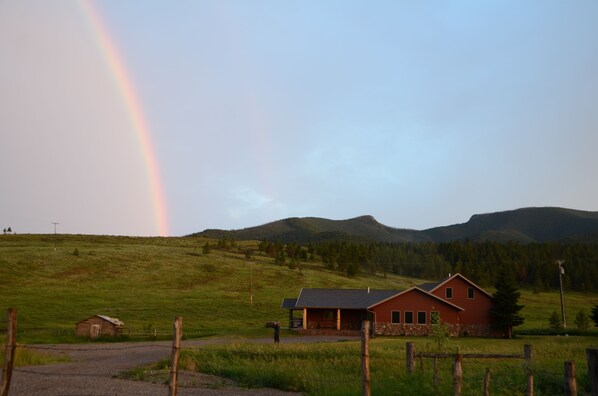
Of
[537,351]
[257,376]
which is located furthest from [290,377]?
[537,351]

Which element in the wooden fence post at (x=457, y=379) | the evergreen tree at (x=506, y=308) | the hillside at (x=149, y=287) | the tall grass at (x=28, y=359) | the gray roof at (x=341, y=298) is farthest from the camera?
the gray roof at (x=341, y=298)

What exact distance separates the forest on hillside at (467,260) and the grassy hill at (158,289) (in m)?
8.47

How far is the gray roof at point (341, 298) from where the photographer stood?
5465cm

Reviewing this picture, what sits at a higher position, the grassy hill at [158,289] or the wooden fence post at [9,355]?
the grassy hill at [158,289]

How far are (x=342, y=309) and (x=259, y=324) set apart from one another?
308 inches

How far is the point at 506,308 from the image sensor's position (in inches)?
2162

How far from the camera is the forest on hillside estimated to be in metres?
115

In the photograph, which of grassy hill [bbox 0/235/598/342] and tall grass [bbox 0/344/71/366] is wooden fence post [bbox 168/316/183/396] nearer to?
tall grass [bbox 0/344/71/366]

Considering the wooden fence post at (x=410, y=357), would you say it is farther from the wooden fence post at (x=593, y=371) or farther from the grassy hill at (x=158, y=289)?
the grassy hill at (x=158, y=289)

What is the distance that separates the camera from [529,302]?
8856 cm

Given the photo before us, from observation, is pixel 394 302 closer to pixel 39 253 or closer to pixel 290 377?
pixel 290 377

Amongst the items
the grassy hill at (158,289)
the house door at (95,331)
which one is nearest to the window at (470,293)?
the grassy hill at (158,289)

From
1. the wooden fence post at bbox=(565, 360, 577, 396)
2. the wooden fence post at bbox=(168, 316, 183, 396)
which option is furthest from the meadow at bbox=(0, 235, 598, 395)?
the wooden fence post at bbox=(565, 360, 577, 396)

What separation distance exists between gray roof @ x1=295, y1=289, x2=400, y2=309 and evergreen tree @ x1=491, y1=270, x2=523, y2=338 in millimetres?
9195
